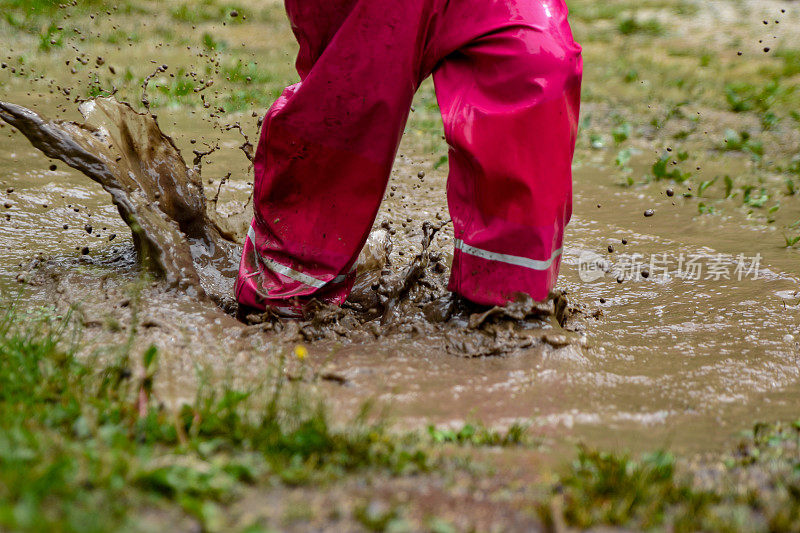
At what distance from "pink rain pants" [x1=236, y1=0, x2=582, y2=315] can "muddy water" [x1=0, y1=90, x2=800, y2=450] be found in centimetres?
23

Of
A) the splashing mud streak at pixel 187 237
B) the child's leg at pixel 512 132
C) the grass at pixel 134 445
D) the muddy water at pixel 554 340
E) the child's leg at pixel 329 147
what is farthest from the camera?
the splashing mud streak at pixel 187 237

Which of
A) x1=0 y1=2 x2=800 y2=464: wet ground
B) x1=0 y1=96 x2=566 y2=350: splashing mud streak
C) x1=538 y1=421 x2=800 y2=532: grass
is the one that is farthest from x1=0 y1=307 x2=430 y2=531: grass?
x1=0 y1=96 x2=566 y2=350: splashing mud streak

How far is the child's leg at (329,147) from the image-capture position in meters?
2.51

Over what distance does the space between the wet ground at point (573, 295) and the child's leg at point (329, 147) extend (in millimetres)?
236

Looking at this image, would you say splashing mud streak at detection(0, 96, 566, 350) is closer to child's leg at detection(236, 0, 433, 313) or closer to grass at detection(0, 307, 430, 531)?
child's leg at detection(236, 0, 433, 313)

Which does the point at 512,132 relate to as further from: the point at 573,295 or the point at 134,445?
the point at 134,445

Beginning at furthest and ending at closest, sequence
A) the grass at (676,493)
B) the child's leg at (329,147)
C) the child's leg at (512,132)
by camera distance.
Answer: the child's leg at (329,147)
the child's leg at (512,132)
the grass at (676,493)

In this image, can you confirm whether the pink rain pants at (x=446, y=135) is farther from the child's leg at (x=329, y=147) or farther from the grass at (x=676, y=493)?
the grass at (x=676, y=493)

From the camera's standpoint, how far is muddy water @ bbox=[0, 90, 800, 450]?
2.15 m

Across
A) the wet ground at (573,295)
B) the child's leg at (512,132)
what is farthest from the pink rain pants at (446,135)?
the wet ground at (573,295)

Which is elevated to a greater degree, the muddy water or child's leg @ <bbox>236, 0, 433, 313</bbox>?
child's leg @ <bbox>236, 0, 433, 313</bbox>

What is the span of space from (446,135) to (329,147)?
1.49 ft

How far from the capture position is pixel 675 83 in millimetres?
7680

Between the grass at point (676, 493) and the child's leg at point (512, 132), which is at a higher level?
the child's leg at point (512, 132)
